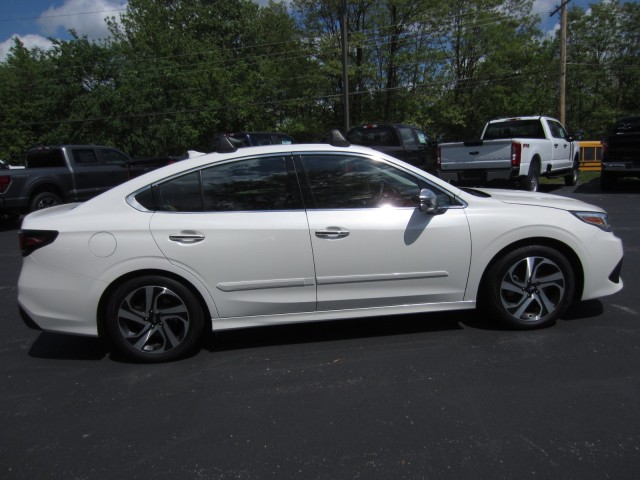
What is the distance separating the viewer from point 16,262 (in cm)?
784

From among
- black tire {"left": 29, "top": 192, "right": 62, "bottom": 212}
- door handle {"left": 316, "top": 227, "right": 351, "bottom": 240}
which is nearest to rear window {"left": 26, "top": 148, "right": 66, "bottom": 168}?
black tire {"left": 29, "top": 192, "right": 62, "bottom": 212}

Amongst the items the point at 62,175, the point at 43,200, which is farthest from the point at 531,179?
the point at 43,200

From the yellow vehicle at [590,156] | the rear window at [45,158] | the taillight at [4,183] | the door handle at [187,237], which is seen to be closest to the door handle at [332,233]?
the door handle at [187,237]

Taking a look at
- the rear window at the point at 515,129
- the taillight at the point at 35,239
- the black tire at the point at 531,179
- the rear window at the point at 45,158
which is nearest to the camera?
the taillight at the point at 35,239

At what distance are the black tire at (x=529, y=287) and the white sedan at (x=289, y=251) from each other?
10 millimetres

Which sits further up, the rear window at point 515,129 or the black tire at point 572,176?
the rear window at point 515,129

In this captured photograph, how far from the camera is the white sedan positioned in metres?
3.59

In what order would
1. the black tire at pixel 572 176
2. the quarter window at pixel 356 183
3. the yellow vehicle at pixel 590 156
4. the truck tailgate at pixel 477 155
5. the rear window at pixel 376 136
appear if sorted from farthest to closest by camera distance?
the yellow vehicle at pixel 590 156 < the black tire at pixel 572 176 < the rear window at pixel 376 136 < the truck tailgate at pixel 477 155 < the quarter window at pixel 356 183

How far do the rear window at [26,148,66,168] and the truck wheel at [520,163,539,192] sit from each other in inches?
424

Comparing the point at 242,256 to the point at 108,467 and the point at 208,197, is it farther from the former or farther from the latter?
the point at 108,467

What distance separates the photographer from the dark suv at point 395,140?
13117 mm

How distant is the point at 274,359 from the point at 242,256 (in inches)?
31.7

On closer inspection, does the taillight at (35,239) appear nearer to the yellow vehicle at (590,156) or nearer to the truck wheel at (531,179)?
the truck wheel at (531,179)

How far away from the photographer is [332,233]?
3709 mm
